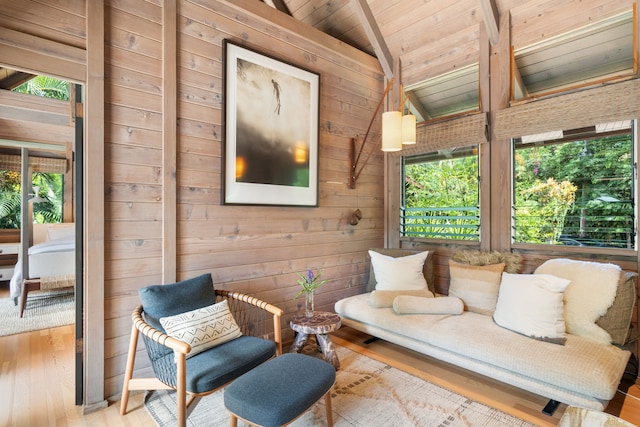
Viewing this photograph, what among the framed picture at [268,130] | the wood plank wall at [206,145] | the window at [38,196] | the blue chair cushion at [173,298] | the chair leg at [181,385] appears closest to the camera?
the chair leg at [181,385]

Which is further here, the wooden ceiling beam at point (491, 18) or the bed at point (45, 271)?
the bed at point (45, 271)

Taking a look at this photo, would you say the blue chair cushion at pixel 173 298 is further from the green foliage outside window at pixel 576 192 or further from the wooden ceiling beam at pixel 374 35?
the wooden ceiling beam at pixel 374 35

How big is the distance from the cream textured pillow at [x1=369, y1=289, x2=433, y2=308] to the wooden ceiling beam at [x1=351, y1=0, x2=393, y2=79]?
101 inches

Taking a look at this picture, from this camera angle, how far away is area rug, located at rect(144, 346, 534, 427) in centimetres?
198

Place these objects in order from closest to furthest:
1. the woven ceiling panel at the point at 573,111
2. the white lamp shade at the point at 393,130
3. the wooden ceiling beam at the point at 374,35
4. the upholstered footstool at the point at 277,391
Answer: the upholstered footstool at the point at 277,391
the woven ceiling panel at the point at 573,111
the white lamp shade at the point at 393,130
the wooden ceiling beam at the point at 374,35

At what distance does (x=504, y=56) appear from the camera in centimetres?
307

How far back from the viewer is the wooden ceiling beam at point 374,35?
3.55 m

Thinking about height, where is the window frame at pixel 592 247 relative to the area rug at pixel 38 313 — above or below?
above

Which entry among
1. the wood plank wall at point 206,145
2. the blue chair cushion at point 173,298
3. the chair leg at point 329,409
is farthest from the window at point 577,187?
the blue chair cushion at point 173,298

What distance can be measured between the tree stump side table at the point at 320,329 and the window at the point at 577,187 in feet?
6.34

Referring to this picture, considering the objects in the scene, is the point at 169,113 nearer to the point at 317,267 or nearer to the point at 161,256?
the point at 161,256

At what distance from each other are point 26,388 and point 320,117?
3.27 meters

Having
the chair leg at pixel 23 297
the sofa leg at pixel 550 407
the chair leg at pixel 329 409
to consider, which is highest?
the chair leg at pixel 23 297

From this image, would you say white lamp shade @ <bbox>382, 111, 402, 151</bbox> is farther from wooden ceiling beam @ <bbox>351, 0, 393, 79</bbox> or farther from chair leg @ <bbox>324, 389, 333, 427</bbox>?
chair leg @ <bbox>324, 389, 333, 427</bbox>
